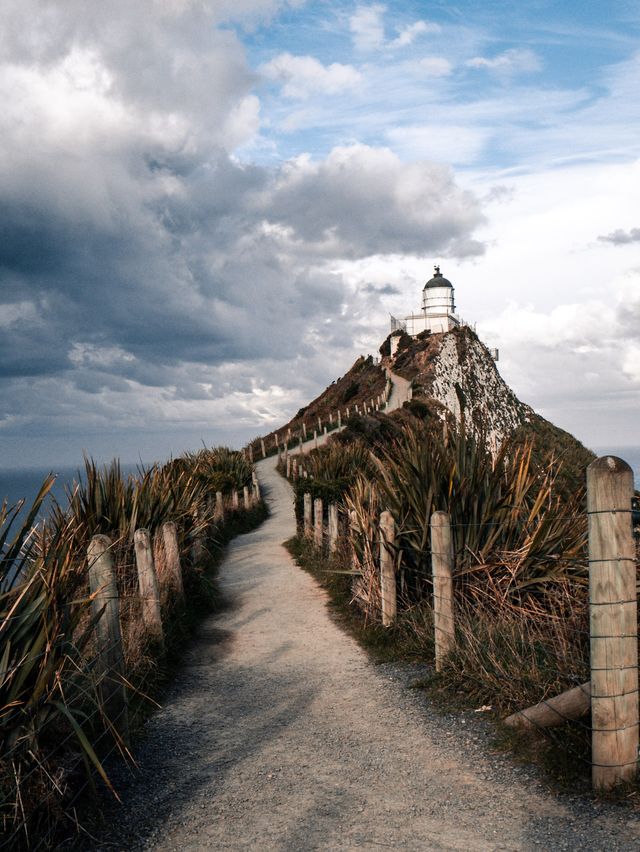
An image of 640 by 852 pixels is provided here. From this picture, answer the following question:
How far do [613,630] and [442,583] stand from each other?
7.88ft

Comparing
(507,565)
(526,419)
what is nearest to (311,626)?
(507,565)

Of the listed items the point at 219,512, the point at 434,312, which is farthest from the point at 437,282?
the point at 219,512

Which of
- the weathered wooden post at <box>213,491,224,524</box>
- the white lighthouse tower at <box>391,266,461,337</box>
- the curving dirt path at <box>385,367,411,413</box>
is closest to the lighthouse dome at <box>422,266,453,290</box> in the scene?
the white lighthouse tower at <box>391,266,461,337</box>


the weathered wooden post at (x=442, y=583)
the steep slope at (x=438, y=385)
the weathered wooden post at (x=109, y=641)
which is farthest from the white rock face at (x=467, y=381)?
the weathered wooden post at (x=109, y=641)

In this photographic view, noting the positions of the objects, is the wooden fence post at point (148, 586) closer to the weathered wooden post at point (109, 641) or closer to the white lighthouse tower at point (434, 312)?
the weathered wooden post at point (109, 641)

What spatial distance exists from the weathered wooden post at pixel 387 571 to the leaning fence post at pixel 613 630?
392 centimetres

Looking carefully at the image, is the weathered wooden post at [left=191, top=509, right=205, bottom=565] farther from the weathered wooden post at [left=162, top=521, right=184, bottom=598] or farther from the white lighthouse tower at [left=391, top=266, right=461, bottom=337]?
the white lighthouse tower at [left=391, top=266, right=461, bottom=337]

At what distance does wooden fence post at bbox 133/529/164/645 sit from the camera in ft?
24.6

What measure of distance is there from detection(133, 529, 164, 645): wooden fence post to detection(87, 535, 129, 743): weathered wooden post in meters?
2.37

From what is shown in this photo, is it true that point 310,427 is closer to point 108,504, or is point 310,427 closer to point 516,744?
point 108,504

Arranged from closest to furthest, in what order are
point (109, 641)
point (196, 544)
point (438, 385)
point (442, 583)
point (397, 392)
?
point (109, 641) → point (442, 583) → point (196, 544) → point (397, 392) → point (438, 385)

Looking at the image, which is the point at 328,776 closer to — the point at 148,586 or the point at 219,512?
the point at 148,586

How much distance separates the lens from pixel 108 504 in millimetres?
9906

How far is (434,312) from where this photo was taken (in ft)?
298
